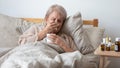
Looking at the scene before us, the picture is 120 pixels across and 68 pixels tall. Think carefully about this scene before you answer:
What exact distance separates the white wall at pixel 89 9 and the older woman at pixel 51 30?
0.37 m

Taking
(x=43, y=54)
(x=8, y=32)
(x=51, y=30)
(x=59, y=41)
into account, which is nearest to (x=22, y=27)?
(x=8, y=32)

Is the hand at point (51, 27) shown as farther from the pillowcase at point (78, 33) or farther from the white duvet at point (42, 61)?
the white duvet at point (42, 61)

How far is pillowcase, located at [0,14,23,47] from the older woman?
0.15 meters

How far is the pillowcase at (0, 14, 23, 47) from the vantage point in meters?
1.92

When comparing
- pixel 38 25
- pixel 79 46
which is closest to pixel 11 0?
pixel 38 25

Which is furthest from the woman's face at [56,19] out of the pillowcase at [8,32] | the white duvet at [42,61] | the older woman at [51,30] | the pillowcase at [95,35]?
the white duvet at [42,61]

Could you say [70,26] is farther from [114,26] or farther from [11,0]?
[11,0]

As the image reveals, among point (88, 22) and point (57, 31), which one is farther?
point (88, 22)

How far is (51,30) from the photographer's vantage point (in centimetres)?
179

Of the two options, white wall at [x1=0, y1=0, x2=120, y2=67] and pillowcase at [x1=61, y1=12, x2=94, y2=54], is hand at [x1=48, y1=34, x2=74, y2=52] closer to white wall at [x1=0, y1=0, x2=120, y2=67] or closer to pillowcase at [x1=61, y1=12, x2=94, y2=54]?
pillowcase at [x1=61, y1=12, x2=94, y2=54]

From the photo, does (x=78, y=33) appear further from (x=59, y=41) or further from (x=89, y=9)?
(x=89, y=9)

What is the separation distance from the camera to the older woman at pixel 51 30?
1.74 metres

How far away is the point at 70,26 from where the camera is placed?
72.3 inches

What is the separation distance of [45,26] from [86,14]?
53 cm
